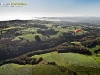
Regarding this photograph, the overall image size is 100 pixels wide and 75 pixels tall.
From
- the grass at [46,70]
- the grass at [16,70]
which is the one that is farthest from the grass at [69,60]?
the grass at [16,70]

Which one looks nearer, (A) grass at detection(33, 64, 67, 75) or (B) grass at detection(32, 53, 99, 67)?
(A) grass at detection(33, 64, 67, 75)

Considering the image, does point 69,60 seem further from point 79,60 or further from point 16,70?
point 16,70

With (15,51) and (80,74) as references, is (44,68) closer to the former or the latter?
(80,74)

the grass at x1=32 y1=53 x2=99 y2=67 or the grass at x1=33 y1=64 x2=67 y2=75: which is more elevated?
the grass at x1=33 y1=64 x2=67 y2=75

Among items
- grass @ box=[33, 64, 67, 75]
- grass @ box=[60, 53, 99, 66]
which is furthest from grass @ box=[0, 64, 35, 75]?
grass @ box=[60, 53, 99, 66]

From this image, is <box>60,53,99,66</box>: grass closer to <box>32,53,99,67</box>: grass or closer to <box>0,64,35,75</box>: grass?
<box>32,53,99,67</box>: grass

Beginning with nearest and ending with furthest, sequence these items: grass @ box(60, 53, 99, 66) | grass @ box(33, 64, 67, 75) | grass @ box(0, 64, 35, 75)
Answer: grass @ box(33, 64, 67, 75)
grass @ box(0, 64, 35, 75)
grass @ box(60, 53, 99, 66)

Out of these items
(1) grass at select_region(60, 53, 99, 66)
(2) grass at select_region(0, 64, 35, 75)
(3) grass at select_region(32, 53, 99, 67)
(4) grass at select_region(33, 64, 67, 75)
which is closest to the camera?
(4) grass at select_region(33, 64, 67, 75)

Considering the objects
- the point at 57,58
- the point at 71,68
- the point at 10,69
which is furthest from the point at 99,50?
the point at 10,69

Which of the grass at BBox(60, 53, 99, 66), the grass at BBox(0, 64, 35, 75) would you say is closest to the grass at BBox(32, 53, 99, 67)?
the grass at BBox(60, 53, 99, 66)

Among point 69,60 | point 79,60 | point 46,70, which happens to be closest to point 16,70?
point 46,70

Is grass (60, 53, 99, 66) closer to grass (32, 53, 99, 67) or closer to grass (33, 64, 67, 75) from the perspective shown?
grass (32, 53, 99, 67)
